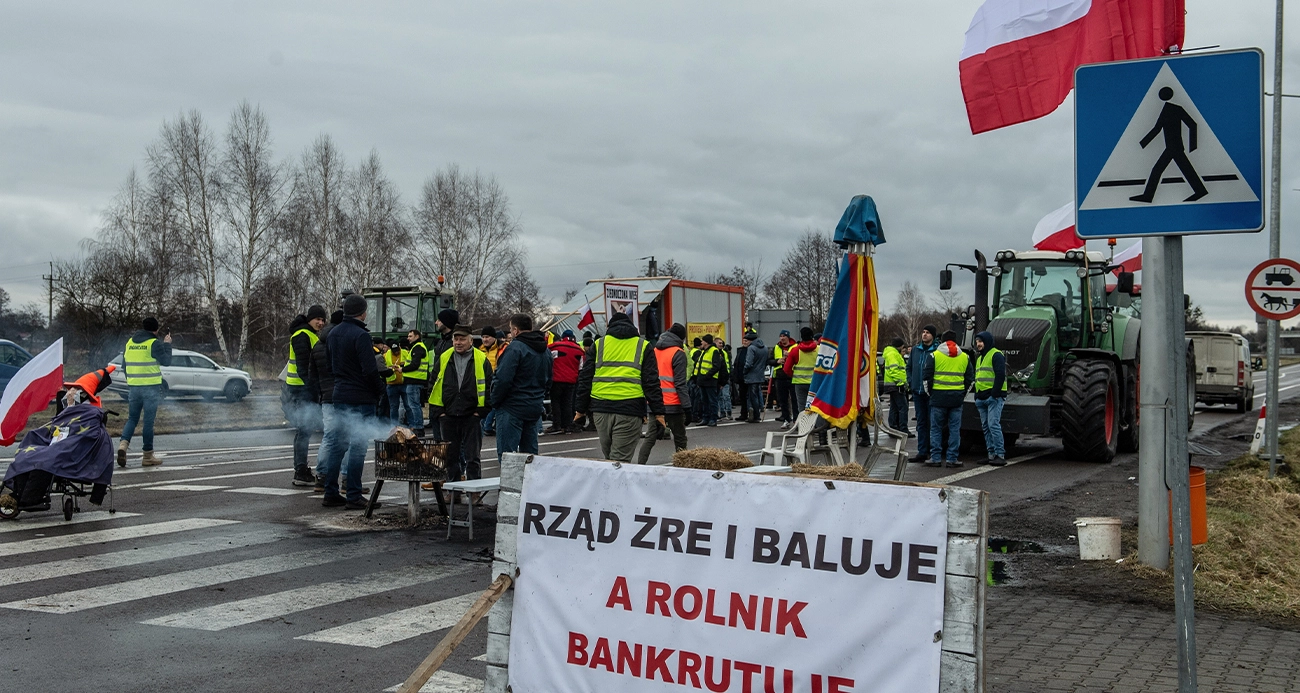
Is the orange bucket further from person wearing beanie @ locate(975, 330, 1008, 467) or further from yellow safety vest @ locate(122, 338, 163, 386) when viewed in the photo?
yellow safety vest @ locate(122, 338, 163, 386)

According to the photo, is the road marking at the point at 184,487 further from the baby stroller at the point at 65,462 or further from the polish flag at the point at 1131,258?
the polish flag at the point at 1131,258

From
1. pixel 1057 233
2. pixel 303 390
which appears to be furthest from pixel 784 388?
pixel 303 390

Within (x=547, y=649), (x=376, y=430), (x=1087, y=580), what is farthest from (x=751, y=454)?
(x=547, y=649)

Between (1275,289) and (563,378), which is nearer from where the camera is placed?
(1275,289)

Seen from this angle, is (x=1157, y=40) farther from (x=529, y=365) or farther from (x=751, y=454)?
(x=751, y=454)

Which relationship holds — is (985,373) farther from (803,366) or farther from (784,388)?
(784,388)

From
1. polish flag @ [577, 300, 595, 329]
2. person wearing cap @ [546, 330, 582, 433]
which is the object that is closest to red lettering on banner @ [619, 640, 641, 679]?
person wearing cap @ [546, 330, 582, 433]

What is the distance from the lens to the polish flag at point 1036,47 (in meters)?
9.44

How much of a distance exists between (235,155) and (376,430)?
→ 42588 millimetres

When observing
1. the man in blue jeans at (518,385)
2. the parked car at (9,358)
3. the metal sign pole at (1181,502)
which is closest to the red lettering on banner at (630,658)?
the metal sign pole at (1181,502)

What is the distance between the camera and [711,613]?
13.7 feet

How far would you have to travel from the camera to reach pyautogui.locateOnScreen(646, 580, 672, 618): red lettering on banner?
4.29m

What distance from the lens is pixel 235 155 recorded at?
49531mm

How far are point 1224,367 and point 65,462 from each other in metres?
31.7
